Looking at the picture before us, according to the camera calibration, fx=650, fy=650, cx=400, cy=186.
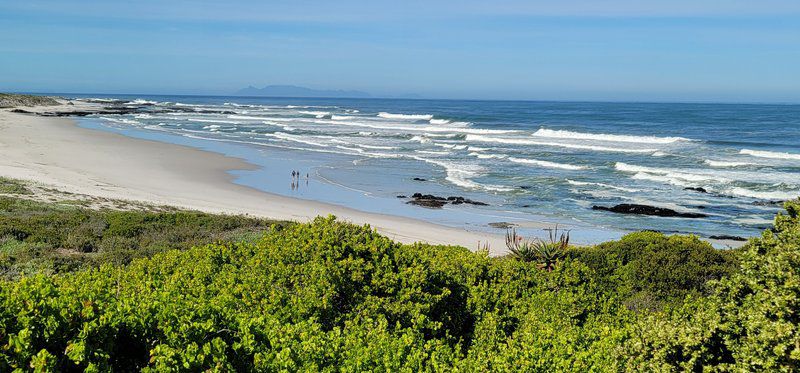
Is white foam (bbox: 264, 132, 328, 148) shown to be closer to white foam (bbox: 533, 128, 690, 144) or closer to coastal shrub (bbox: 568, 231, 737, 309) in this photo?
white foam (bbox: 533, 128, 690, 144)

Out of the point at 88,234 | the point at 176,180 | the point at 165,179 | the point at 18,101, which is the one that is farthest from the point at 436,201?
the point at 18,101

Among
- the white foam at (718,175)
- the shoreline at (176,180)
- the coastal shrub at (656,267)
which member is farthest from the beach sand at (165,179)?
the white foam at (718,175)

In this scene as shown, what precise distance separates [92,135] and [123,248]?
41.7 meters

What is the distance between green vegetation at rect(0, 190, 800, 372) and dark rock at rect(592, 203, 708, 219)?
16.9 meters

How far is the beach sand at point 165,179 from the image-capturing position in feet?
73.6

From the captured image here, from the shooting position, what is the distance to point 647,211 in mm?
26453

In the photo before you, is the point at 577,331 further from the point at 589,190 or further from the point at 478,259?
the point at 589,190

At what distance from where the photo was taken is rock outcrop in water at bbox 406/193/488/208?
89.1 feet

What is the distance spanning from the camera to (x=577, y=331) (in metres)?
6.80

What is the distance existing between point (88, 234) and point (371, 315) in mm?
10825

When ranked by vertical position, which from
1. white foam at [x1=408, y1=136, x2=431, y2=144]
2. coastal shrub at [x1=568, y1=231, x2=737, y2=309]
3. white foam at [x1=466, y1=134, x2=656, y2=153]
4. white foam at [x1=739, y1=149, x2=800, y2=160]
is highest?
coastal shrub at [x1=568, y1=231, x2=737, y2=309]

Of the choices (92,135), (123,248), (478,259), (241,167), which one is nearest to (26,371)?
(478,259)

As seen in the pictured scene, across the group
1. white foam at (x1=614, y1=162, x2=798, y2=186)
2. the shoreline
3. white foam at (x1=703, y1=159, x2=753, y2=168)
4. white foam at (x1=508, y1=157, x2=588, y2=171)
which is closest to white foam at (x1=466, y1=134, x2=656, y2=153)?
white foam at (x1=703, y1=159, x2=753, y2=168)

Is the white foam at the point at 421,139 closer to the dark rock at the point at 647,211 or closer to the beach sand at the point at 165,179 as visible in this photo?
the beach sand at the point at 165,179
